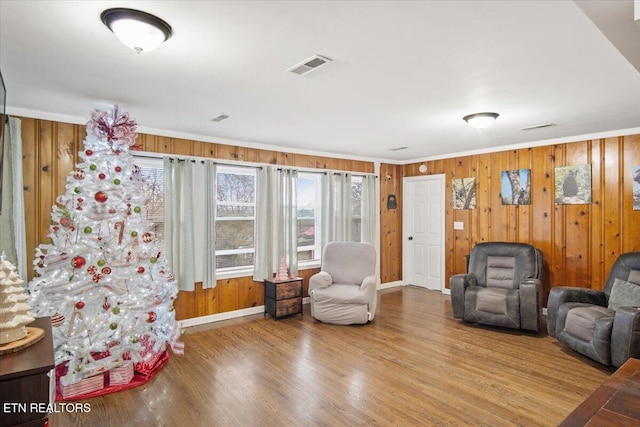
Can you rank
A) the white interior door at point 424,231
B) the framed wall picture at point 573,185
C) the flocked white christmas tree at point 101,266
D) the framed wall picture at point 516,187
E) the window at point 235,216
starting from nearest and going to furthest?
1. the flocked white christmas tree at point 101,266
2. the framed wall picture at point 573,185
3. the window at point 235,216
4. the framed wall picture at point 516,187
5. the white interior door at point 424,231

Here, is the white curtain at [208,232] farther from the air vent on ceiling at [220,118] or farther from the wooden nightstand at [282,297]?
the air vent on ceiling at [220,118]

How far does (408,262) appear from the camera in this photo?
23.0 feet

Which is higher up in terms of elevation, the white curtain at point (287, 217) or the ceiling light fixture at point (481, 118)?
the ceiling light fixture at point (481, 118)

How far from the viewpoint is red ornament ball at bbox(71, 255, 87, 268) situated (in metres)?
2.91

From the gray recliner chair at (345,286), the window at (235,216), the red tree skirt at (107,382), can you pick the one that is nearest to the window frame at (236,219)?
the window at (235,216)

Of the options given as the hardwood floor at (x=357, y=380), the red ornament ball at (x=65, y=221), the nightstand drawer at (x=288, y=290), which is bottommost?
the hardwood floor at (x=357, y=380)

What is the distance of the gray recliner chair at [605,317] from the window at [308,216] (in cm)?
336

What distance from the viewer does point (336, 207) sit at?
5984mm

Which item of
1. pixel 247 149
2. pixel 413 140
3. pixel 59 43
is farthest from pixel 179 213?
pixel 413 140

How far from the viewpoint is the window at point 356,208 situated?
6324mm

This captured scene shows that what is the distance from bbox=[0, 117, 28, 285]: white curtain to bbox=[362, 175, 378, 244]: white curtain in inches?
184

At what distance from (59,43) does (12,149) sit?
6.18ft

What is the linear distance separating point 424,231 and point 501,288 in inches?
88.6

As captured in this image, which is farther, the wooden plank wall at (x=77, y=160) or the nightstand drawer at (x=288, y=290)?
the nightstand drawer at (x=288, y=290)
